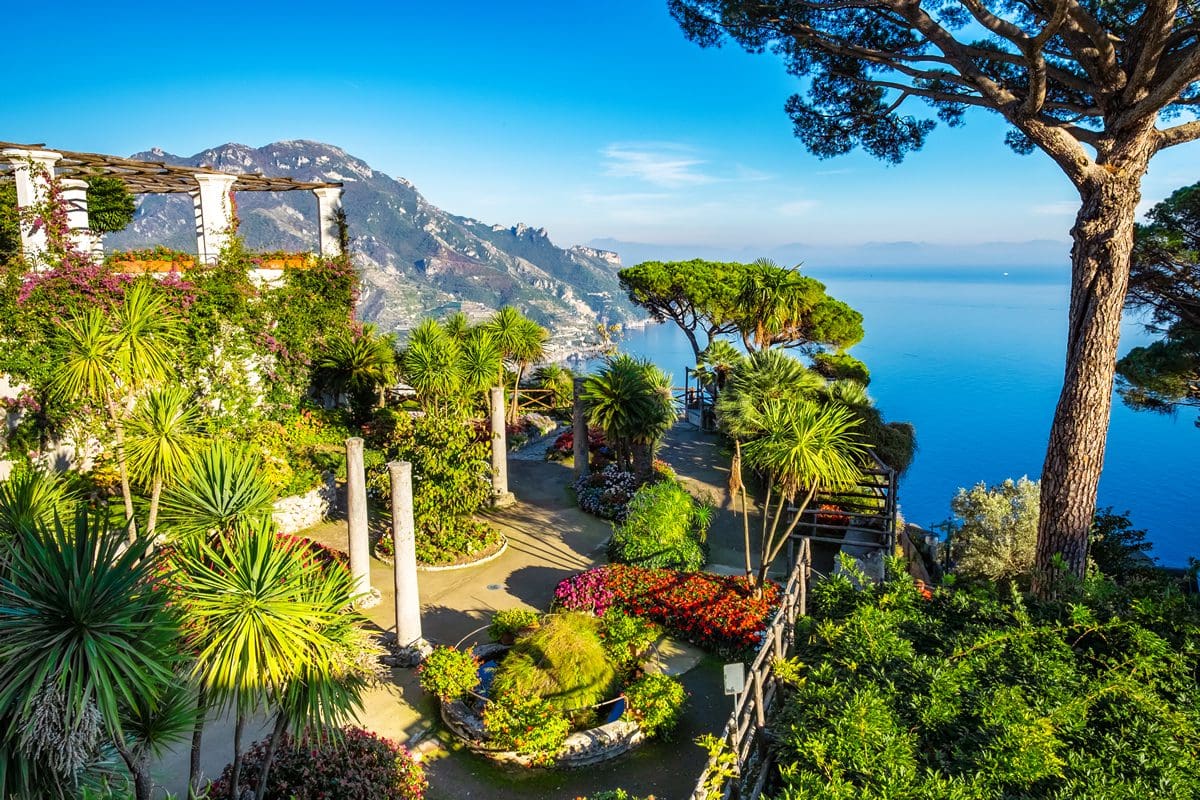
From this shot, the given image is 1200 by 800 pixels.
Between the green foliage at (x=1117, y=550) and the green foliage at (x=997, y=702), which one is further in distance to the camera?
the green foliage at (x=1117, y=550)

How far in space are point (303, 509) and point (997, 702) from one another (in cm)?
1201

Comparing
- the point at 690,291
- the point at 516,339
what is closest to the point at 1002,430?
the point at 690,291

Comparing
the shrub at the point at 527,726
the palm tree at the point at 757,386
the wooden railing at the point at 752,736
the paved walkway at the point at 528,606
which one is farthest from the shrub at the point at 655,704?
the palm tree at the point at 757,386

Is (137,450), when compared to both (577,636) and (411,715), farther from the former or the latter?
(577,636)

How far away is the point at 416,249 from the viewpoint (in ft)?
448

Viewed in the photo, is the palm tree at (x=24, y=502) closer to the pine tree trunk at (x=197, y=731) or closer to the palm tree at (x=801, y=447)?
the pine tree trunk at (x=197, y=731)

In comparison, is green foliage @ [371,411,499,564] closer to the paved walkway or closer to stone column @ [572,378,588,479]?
the paved walkway

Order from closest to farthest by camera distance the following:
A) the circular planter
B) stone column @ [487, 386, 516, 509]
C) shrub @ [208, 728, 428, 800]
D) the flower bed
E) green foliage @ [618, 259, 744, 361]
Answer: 1. shrub @ [208, 728, 428, 800]
2. the circular planter
3. the flower bed
4. stone column @ [487, 386, 516, 509]
5. green foliage @ [618, 259, 744, 361]

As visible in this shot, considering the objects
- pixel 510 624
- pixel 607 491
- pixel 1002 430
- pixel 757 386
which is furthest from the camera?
pixel 1002 430

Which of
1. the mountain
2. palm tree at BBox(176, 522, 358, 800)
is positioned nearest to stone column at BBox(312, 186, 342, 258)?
palm tree at BBox(176, 522, 358, 800)

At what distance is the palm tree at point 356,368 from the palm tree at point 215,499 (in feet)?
36.6

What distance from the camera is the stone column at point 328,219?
60.1 ft

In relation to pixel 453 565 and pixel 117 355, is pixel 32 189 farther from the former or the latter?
pixel 453 565

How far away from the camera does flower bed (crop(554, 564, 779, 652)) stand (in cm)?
912
